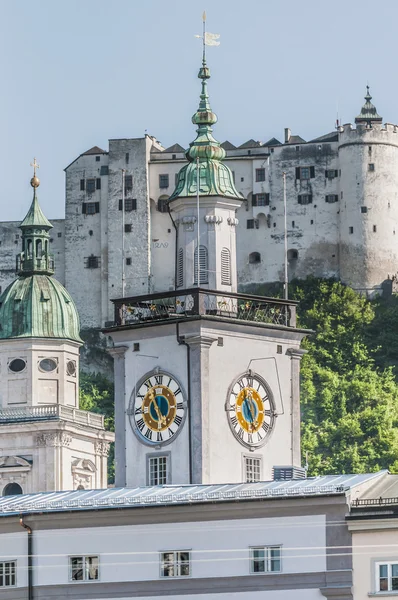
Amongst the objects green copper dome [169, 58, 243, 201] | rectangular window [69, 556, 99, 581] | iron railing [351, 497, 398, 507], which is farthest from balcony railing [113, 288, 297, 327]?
iron railing [351, 497, 398, 507]

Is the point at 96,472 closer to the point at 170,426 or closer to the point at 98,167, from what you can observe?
the point at 170,426

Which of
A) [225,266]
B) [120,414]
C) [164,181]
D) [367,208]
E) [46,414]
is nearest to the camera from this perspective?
[120,414]

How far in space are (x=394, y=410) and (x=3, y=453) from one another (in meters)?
52.0

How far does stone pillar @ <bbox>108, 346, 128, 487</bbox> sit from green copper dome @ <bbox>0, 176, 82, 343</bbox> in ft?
162

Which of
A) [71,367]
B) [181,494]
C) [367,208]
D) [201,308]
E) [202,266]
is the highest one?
[367,208]

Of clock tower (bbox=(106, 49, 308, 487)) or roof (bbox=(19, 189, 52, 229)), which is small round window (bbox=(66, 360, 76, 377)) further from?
clock tower (bbox=(106, 49, 308, 487))

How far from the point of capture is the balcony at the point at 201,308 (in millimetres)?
57250

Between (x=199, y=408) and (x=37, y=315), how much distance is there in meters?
52.2

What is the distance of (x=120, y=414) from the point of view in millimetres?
58031

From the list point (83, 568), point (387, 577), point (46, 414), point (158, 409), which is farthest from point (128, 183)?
point (387, 577)

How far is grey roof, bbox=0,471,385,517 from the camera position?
49.8 meters

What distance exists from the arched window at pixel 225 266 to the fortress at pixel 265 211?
111 m

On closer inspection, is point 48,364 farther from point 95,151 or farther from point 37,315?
point 95,151

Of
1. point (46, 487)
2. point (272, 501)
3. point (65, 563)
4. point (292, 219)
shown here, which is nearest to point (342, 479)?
point (272, 501)
